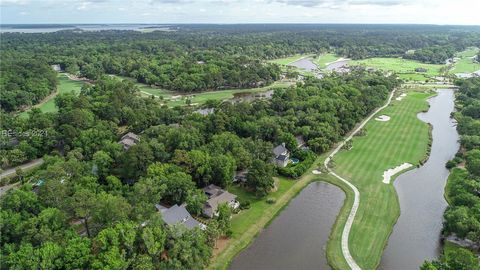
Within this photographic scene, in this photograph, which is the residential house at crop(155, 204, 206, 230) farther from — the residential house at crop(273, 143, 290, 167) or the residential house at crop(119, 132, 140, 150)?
the residential house at crop(119, 132, 140, 150)

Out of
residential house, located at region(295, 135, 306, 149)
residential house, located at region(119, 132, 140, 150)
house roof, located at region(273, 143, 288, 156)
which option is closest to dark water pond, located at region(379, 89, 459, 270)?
residential house, located at region(295, 135, 306, 149)

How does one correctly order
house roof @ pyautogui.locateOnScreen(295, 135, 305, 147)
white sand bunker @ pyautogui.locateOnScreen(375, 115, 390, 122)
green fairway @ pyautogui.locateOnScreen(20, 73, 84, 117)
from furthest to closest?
1. green fairway @ pyautogui.locateOnScreen(20, 73, 84, 117)
2. white sand bunker @ pyautogui.locateOnScreen(375, 115, 390, 122)
3. house roof @ pyautogui.locateOnScreen(295, 135, 305, 147)

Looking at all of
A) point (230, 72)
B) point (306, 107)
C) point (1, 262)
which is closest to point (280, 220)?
point (1, 262)

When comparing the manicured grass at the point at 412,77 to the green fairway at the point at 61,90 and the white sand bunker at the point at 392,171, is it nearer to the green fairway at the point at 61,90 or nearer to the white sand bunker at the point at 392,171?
the white sand bunker at the point at 392,171

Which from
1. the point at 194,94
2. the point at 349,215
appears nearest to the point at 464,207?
the point at 349,215

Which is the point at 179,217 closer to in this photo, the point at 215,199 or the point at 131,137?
the point at 215,199

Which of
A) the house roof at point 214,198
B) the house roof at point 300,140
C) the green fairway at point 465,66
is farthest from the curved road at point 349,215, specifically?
the green fairway at point 465,66

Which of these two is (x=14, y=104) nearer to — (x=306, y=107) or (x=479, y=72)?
(x=306, y=107)
